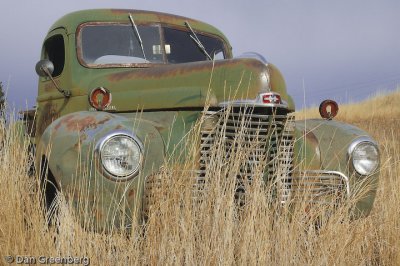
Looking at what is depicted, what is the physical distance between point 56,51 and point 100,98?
1.41 m

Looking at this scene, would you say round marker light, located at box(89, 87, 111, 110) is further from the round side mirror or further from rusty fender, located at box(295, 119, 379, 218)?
rusty fender, located at box(295, 119, 379, 218)

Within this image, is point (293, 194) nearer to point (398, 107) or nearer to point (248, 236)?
point (248, 236)

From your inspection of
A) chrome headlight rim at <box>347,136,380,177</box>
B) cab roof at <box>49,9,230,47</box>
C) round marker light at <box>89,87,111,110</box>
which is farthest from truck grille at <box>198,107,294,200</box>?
cab roof at <box>49,9,230,47</box>

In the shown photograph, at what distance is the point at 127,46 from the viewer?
4430 mm

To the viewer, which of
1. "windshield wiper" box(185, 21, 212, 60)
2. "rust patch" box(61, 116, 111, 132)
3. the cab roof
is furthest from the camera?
"windshield wiper" box(185, 21, 212, 60)

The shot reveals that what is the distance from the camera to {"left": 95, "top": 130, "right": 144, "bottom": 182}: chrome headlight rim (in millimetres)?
2871

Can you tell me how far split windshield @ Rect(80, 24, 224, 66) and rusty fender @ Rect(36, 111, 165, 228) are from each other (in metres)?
1.29

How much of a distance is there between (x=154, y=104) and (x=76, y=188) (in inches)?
38.9

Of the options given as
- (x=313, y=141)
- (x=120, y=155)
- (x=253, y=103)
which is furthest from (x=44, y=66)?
(x=313, y=141)

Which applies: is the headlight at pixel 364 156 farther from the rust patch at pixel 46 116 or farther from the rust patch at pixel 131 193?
the rust patch at pixel 46 116

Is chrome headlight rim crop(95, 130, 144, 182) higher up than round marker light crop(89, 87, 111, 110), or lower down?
lower down

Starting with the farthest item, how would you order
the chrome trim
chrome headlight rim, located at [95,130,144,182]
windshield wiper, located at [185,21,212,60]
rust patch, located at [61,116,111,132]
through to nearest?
1. windshield wiper, located at [185,21,212,60]
2. the chrome trim
3. rust patch, located at [61,116,111,132]
4. chrome headlight rim, located at [95,130,144,182]

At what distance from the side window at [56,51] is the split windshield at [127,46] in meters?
0.34

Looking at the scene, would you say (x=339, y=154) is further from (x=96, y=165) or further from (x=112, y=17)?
(x=112, y=17)
